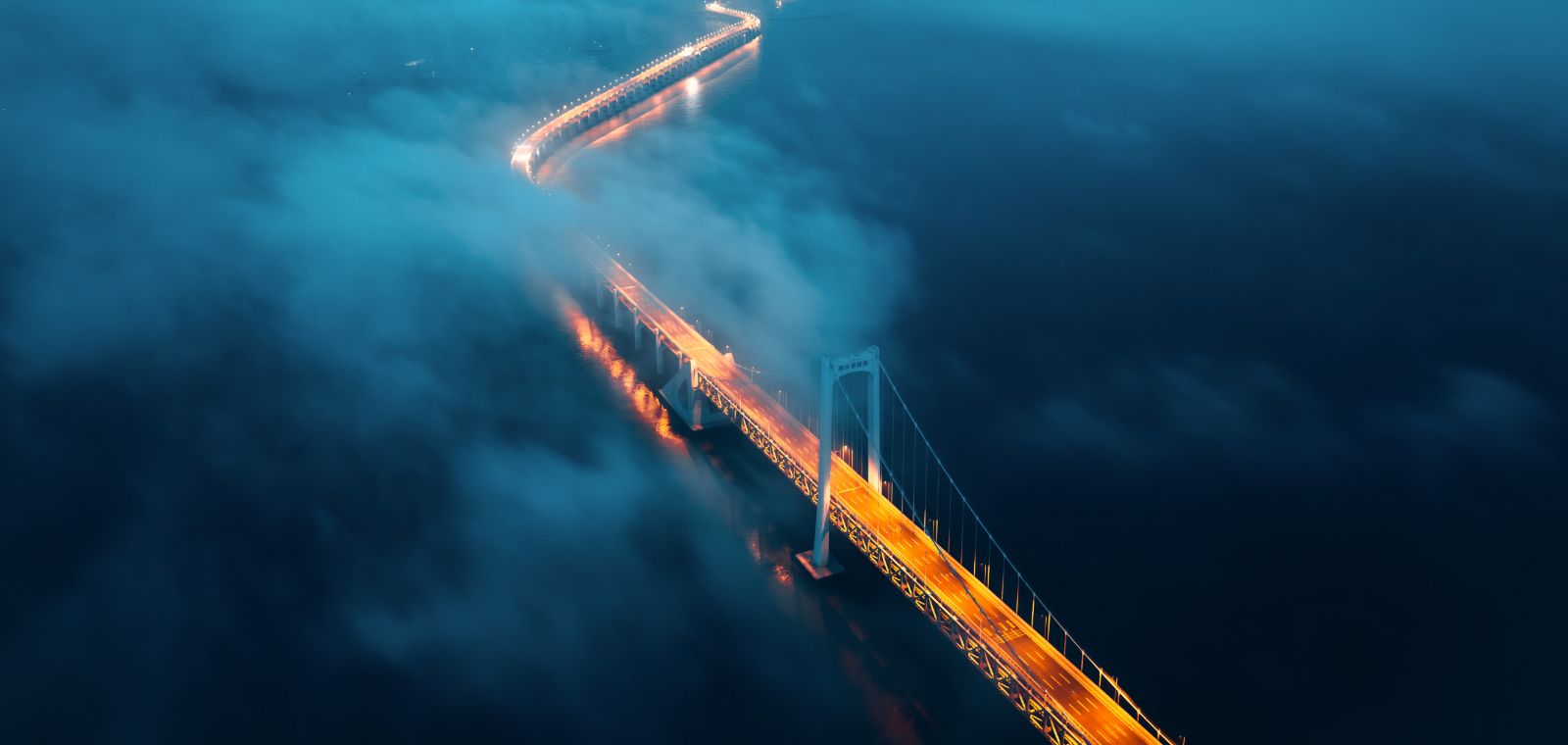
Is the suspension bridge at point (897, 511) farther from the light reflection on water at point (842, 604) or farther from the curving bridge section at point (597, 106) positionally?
the curving bridge section at point (597, 106)

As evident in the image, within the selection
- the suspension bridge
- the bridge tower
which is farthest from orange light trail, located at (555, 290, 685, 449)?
the bridge tower

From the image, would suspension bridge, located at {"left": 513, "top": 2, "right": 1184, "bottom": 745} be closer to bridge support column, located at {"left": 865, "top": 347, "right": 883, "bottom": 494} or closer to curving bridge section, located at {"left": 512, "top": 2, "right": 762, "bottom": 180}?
bridge support column, located at {"left": 865, "top": 347, "right": 883, "bottom": 494}

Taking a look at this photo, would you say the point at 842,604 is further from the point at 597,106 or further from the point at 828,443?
the point at 597,106

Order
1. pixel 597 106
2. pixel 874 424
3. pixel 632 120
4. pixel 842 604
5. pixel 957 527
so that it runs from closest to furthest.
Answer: pixel 874 424 < pixel 842 604 < pixel 957 527 < pixel 597 106 < pixel 632 120

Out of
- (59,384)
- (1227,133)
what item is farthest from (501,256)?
(1227,133)

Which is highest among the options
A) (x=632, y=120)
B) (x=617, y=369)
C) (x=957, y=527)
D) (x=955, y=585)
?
(x=632, y=120)

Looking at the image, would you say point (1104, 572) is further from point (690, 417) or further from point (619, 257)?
point (619, 257)

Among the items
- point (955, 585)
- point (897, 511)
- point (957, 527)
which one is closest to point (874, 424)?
point (897, 511)
